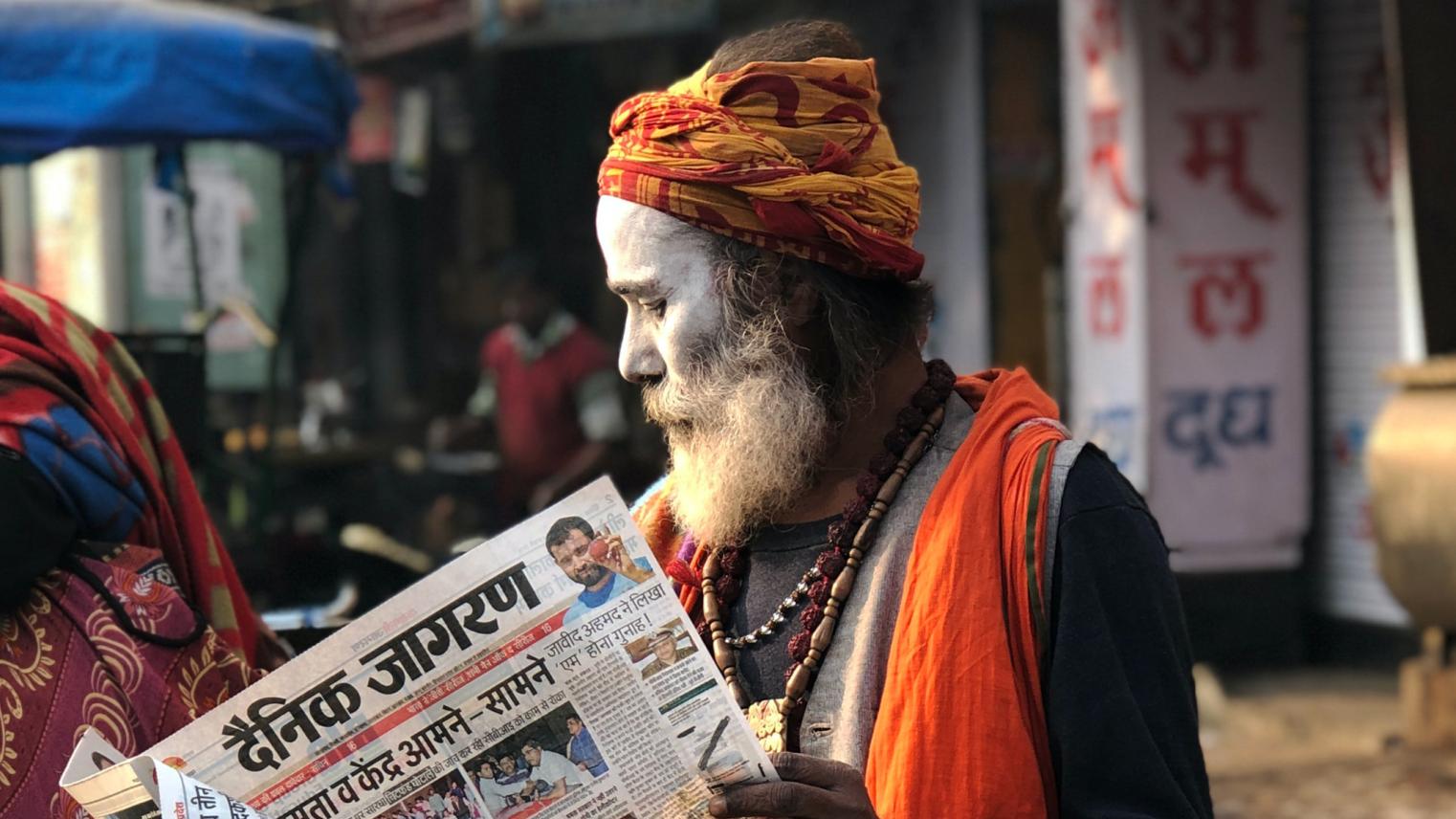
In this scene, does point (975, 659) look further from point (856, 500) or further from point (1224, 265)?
point (1224, 265)

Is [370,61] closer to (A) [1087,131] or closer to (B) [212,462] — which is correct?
(A) [1087,131]

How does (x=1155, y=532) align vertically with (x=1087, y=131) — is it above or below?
below

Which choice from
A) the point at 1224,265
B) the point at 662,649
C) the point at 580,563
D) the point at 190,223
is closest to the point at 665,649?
the point at 662,649

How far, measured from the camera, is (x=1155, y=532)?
6.20 feet

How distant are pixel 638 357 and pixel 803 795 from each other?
0.57 m

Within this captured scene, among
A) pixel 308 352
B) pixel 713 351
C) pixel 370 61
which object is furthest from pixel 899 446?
pixel 308 352

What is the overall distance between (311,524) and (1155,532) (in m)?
6.60

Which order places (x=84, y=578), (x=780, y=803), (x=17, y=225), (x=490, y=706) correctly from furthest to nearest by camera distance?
(x=17, y=225), (x=84, y=578), (x=490, y=706), (x=780, y=803)

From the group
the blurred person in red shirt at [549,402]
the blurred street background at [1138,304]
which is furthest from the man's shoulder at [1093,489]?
the blurred person in red shirt at [549,402]

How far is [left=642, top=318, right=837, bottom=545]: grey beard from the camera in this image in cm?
206

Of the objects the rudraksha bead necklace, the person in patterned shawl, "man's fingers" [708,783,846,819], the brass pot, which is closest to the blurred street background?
the brass pot

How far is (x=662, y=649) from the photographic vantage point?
→ 1.79 m

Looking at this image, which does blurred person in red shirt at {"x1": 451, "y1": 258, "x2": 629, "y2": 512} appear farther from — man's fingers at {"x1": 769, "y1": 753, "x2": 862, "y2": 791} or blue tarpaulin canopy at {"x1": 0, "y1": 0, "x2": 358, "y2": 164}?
man's fingers at {"x1": 769, "y1": 753, "x2": 862, "y2": 791}

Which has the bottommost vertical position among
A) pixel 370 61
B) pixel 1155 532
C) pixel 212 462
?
pixel 212 462
